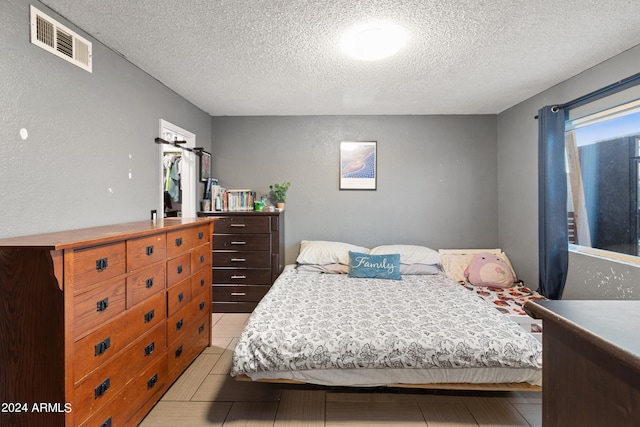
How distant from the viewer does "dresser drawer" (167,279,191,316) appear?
209cm

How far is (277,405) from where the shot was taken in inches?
78.0

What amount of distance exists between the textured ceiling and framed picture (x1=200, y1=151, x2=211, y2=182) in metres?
0.67

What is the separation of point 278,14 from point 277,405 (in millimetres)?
2347

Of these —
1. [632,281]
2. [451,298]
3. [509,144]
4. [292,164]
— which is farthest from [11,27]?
[509,144]

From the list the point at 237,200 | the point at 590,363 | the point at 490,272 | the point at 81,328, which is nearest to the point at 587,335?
the point at 590,363

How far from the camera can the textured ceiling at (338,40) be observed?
1.76 m

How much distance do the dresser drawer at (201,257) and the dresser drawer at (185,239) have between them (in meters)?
0.05

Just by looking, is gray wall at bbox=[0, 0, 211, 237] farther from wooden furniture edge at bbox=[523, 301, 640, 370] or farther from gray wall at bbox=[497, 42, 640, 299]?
gray wall at bbox=[497, 42, 640, 299]

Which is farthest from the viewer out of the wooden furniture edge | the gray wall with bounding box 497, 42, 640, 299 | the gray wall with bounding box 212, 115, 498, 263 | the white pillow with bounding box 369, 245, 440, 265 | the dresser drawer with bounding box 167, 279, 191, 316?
the gray wall with bounding box 212, 115, 498, 263

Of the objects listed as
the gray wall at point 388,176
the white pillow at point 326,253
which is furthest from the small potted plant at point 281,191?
the white pillow at point 326,253

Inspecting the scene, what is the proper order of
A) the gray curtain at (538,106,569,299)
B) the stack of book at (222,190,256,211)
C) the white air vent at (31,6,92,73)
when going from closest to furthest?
the white air vent at (31,6,92,73), the gray curtain at (538,106,569,299), the stack of book at (222,190,256,211)

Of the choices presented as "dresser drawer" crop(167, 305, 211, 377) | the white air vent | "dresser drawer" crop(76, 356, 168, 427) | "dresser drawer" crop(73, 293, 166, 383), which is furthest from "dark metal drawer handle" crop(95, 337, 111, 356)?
the white air vent

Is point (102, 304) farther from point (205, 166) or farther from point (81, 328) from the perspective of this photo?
point (205, 166)

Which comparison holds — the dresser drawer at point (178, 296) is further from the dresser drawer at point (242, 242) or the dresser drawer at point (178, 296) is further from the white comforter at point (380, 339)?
the dresser drawer at point (242, 242)
